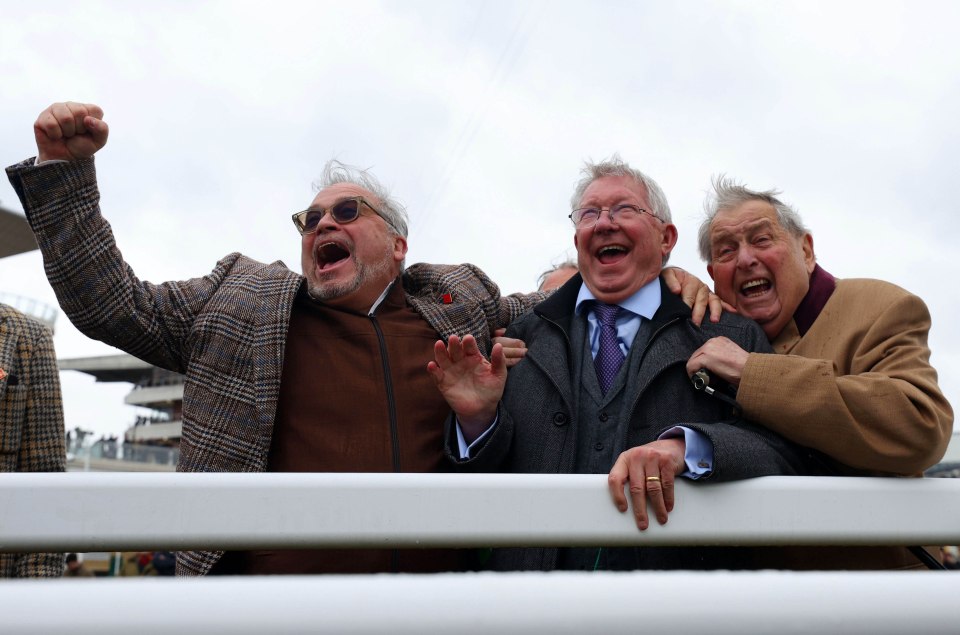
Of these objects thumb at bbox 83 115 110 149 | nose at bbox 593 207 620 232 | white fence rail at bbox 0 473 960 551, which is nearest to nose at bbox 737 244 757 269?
nose at bbox 593 207 620 232

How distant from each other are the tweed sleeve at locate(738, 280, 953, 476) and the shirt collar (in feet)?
2.07

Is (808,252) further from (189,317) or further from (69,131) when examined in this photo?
(69,131)

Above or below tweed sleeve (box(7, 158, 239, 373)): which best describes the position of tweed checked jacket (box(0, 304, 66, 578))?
below

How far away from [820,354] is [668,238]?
864 millimetres

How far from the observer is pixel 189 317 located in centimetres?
263

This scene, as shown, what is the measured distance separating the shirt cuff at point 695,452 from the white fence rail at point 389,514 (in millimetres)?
209

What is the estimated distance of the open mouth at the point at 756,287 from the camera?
2725 millimetres

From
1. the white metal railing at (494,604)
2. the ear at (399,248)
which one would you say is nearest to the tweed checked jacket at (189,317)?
the ear at (399,248)

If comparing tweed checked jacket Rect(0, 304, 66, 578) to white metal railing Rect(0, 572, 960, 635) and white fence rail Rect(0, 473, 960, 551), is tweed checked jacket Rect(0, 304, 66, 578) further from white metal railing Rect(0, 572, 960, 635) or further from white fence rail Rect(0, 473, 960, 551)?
white metal railing Rect(0, 572, 960, 635)

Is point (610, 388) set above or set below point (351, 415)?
above

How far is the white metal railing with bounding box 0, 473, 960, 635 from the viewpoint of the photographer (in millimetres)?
910

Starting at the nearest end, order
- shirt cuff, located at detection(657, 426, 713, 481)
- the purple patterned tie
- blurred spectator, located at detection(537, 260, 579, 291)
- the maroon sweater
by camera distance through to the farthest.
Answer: shirt cuff, located at detection(657, 426, 713, 481) < the maroon sweater < the purple patterned tie < blurred spectator, located at detection(537, 260, 579, 291)

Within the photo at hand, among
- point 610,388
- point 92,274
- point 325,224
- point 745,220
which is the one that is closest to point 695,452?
point 610,388

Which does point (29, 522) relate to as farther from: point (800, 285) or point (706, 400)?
point (800, 285)
